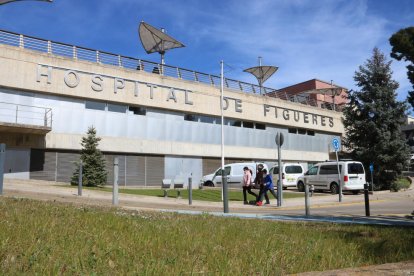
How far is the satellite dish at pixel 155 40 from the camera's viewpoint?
3866 cm

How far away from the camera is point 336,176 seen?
26438 millimetres

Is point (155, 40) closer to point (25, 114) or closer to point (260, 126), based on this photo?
point (260, 126)

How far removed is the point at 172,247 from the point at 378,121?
109ft

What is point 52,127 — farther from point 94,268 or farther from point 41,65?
point 94,268

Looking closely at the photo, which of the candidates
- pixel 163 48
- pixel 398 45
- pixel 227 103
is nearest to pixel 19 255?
pixel 398 45

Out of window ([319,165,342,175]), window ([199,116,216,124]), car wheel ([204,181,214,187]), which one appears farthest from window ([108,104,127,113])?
window ([319,165,342,175])

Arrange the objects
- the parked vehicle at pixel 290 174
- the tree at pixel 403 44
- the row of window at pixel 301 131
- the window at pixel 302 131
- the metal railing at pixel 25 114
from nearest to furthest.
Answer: the tree at pixel 403 44 → the metal railing at pixel 25 114 → the parked vehicle at pixel 290 174 → the row of window at pixel 301 131 → the window at pixel 302 131

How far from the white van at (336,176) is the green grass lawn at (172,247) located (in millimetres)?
18754

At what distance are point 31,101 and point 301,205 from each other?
57.1 feet

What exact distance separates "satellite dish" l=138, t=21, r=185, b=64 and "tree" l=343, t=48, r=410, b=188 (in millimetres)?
16184

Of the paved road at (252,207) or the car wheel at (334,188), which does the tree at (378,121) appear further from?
the paved road at (252,207)

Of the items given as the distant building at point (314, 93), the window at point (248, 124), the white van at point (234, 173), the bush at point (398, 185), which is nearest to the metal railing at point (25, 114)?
the white van at point (234, 173)

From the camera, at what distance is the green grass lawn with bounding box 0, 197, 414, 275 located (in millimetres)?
4078

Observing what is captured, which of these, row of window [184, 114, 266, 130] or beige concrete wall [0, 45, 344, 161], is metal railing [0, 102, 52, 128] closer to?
beige concrete wall [0, 45, 344, 161]
